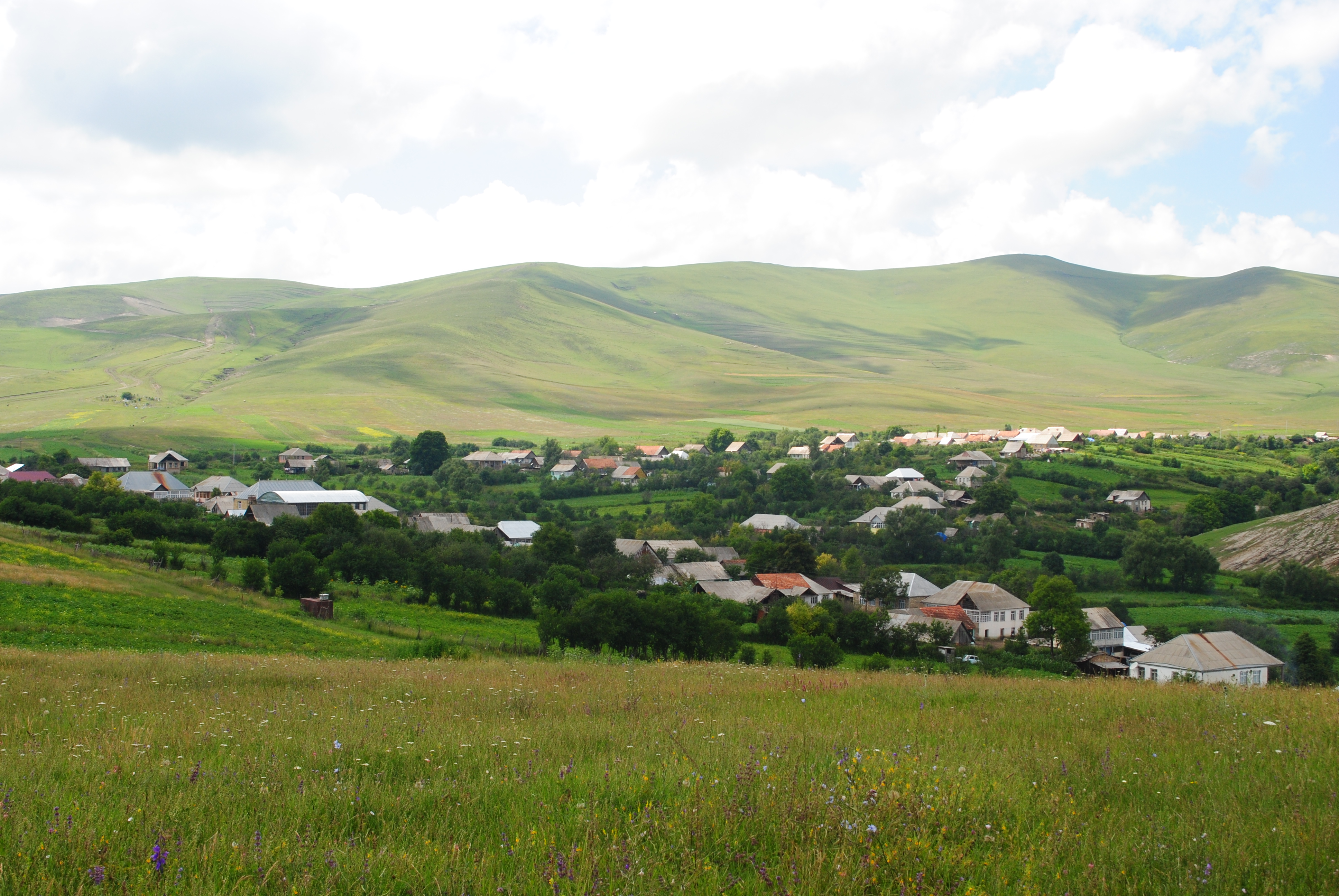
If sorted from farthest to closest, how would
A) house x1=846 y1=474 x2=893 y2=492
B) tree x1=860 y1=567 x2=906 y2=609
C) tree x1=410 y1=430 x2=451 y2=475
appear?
1. tree x1=410 y1=430 x2=451 y2=475
2. house x1=846 y1=474 x2=893 y2=492
3. tree x1=860 y1=567 x2=906 y2=609

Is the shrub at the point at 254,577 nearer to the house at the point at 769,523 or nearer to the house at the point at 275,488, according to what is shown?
the house at the point at 275,488

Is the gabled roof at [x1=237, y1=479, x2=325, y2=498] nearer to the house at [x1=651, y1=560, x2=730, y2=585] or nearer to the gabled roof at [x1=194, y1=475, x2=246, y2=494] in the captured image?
the gabled roof at [x1=194, y1=475, x2=246, y2=494]

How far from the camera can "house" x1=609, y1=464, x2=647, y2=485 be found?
104 m

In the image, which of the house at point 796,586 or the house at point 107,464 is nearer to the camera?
the house at point 796,586

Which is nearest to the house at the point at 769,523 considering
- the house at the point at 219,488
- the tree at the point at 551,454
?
the tree at the point at 551,454

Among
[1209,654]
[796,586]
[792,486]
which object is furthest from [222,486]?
[1209,654]

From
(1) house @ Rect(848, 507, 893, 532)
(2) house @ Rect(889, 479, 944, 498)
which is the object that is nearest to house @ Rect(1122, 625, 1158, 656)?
(1) house @ Rect(848, 507, 893, 532)

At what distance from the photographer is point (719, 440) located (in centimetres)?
14788

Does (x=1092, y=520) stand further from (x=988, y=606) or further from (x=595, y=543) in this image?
(x=595, y=543)

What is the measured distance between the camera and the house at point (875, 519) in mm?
77812

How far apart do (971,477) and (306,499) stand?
68033 millimetres

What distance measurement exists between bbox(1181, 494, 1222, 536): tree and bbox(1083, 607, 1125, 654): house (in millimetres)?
29302

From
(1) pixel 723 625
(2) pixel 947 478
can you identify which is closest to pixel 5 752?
(1) pixel 723 625

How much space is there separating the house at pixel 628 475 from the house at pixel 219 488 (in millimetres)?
38868
